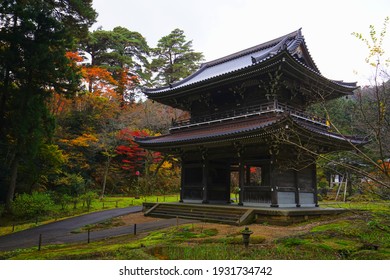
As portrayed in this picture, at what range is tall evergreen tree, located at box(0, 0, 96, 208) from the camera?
676 inches

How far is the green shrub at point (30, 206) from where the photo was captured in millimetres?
19203

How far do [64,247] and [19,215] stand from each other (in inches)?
405

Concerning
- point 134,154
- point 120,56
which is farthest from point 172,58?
point 134,154

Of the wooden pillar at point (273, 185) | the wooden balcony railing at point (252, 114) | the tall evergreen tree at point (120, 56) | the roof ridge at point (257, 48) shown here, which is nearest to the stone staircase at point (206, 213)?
the wooden pillar at point (273, 185)

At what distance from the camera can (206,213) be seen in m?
16.0

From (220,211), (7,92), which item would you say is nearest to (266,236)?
(220,211)

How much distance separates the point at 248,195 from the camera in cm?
1659

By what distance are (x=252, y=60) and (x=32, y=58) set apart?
41.2 ft

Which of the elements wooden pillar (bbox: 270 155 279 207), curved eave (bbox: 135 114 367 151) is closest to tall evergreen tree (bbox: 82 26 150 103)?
curved eave (bbox: 135 114 367 151)

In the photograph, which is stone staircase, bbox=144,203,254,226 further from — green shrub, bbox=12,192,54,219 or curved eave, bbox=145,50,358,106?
curved eave, bbox=145,50,358,106

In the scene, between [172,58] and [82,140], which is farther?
[172,58]

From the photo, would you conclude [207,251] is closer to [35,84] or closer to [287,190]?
[287,190]

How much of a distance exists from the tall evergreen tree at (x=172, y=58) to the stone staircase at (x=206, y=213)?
33.6m

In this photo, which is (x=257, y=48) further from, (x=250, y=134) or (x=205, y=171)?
(x=250, y=134)
